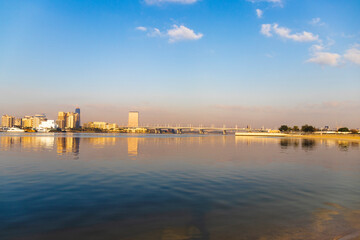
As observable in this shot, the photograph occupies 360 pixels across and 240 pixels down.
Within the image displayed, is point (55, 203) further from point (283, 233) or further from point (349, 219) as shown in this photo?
point (349, 219)

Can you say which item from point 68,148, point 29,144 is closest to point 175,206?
point 68,148

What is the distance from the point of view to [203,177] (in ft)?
59.6

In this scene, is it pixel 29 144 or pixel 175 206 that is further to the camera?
pixel 29 144

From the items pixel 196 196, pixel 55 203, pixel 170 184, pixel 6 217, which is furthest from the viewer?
pixel 170 184

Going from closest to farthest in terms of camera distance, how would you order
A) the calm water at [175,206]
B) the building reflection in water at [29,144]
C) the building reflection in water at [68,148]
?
the calm water at [175,206] → the building reflection in water at [68,148] → the building reflection in water at [29,144]

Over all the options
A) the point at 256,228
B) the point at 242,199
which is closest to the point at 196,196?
the point at 242,199

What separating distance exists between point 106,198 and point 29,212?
327 centimetres

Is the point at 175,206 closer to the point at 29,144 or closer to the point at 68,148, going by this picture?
the point at 68,148

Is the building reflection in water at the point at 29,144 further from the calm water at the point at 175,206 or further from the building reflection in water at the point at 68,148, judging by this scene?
the calm water at the point at 175,206

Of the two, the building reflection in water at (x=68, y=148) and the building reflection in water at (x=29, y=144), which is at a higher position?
the building reflection in water at (x=29, y=144)

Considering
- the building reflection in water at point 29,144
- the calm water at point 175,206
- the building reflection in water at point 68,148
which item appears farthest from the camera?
the building reflection in water at point 29,144

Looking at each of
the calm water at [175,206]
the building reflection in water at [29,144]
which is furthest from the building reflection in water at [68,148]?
the calm water at [175,206]

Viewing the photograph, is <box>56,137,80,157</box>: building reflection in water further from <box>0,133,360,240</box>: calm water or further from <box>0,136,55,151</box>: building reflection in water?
<box>0,133,360,240</box>: calm water

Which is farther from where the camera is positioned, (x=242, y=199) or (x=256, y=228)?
(x=242, y=199)
